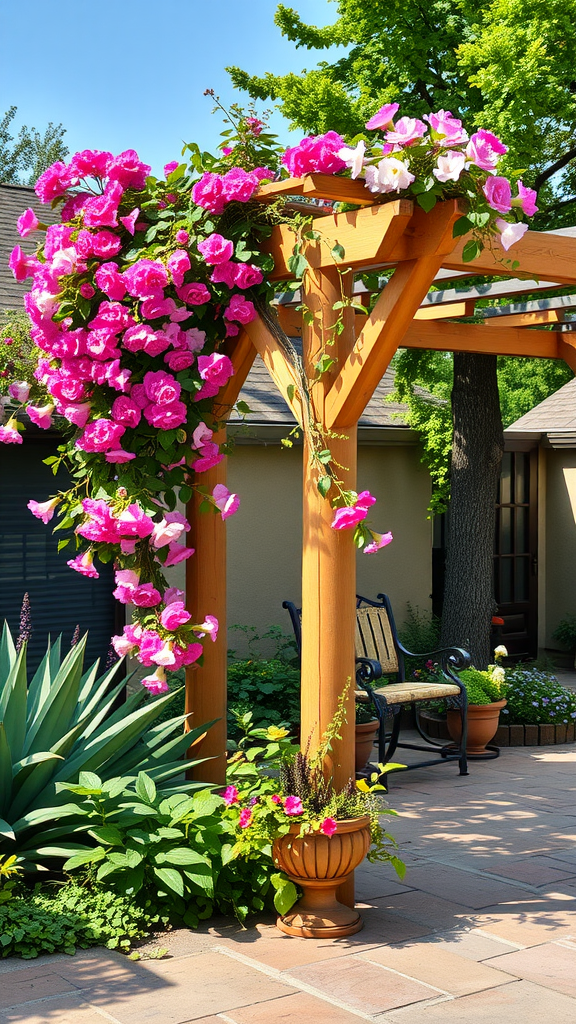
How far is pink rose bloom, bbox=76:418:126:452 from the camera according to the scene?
477 cm

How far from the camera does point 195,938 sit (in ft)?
15.0

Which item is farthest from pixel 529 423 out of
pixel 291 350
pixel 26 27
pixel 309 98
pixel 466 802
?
pixel 26 27

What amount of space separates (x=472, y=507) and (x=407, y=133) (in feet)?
19.3

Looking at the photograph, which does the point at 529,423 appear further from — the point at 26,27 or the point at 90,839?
the point at 26,27

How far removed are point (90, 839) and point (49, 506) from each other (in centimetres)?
153

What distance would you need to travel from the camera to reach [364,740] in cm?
758

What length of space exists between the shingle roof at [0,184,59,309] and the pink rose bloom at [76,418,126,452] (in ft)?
13.8

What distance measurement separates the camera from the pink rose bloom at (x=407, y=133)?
4.16 m

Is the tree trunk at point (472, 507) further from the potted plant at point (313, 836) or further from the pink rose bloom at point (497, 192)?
the pink rose bloom at point (497, 192)

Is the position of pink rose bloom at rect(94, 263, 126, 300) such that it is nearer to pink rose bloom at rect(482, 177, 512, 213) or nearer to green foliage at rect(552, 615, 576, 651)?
pink rose bloom at rect(482, 177, 512, 213)

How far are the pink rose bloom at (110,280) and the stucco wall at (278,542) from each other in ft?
15.9

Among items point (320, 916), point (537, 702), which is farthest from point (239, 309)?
point (537, 702)

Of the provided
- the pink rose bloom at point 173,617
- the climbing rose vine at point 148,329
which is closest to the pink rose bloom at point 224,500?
the climbing rose vine at point 148,329

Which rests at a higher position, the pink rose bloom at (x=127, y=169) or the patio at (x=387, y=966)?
the pink rose bloom at (x=127, y=169)
